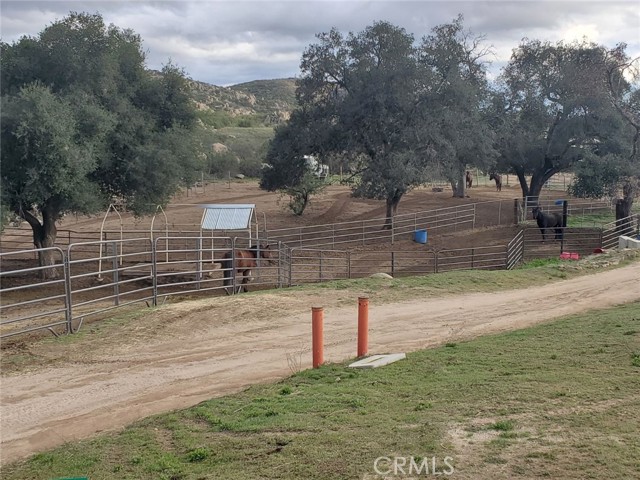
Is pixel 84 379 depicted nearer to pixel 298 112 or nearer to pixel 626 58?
pixel 298 112

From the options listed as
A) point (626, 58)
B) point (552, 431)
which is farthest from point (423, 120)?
point (552, 431)

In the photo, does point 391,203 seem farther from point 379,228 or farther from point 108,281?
point 108,281

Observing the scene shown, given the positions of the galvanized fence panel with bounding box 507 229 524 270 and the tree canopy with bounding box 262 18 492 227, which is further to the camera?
the tree canopy with bounding box 262 18 492 227

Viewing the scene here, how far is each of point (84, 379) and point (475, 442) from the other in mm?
5342

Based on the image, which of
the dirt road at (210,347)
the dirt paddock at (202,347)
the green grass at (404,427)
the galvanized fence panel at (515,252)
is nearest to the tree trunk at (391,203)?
the galvanized fence panel at (515,252)

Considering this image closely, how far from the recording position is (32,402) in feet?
23.2

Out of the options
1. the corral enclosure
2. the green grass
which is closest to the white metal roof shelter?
the corral enclosure

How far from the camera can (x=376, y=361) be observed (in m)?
7.41

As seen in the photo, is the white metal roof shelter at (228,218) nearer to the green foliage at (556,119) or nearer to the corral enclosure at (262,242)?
the corral enclosure at (262,242)

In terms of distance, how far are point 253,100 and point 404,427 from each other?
136398 millimetres

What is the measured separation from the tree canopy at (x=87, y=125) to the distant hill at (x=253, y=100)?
77.3 metres

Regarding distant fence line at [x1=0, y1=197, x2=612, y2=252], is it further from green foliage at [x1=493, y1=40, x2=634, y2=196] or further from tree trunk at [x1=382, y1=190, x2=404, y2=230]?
green foliage at [x1=493, y1=40, x2=634, y2=196]
